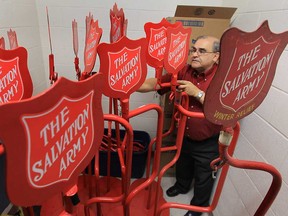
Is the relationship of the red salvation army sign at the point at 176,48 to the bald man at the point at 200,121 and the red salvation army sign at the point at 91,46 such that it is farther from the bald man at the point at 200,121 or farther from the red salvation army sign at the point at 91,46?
the red salvation army sign at the point at 91,46

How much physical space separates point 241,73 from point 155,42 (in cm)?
75

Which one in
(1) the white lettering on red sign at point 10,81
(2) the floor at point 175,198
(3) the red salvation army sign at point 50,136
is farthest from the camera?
(2) the floor at point 175,198

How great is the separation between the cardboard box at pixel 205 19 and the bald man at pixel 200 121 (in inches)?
7.9

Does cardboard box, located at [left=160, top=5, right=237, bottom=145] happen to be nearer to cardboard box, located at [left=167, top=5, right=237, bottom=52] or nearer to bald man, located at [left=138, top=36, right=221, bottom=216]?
cardboard box, located at [left=167, top=5, right=237, bottom=52]

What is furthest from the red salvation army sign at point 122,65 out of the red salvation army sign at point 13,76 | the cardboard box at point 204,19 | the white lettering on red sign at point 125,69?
the cardboard box at point 204,19

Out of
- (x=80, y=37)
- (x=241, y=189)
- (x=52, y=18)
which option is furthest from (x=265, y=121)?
(x=52, y=18)

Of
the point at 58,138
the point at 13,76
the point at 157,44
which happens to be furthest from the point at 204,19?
the point at 58,138

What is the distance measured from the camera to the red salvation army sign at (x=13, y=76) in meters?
0.72

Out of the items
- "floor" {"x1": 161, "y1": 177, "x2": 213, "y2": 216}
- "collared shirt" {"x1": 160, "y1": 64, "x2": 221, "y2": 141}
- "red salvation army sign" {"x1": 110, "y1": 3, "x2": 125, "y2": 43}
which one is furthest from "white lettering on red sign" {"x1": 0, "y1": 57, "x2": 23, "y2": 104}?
"floor" {"x1": 161, "y1": 177, "x2": 213, "y2": 216}

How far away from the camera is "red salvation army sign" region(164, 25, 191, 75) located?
1.05 m

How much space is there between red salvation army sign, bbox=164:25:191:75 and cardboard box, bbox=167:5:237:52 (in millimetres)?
472

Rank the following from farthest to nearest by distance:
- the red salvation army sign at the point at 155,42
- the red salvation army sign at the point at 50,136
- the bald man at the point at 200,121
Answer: the bald man at the point at 200,121 → the red salvation army sign at the point at 155,42 → the red salvation army sign at the point at 50,136

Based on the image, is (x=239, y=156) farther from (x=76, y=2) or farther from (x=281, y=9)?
(x=76, y=2)

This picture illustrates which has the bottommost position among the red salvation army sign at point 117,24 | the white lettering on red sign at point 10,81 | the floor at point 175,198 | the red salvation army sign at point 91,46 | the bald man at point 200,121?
the floor at point 175,198
